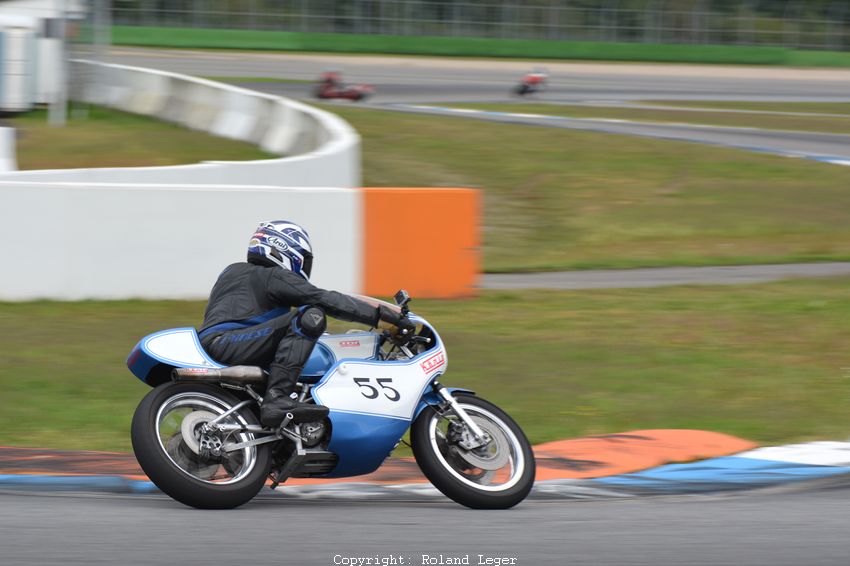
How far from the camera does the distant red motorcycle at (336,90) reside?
30531mm

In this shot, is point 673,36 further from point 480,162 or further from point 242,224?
point 242,224

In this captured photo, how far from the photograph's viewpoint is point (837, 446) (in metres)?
7.10

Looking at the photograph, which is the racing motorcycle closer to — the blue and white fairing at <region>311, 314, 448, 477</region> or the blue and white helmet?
the blue and white fairing at <region>311, 314, 448, 477</region>

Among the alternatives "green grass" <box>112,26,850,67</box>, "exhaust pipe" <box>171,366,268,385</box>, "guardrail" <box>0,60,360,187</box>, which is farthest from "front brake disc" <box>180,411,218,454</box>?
"green grass" <box>112,26,850,67</box>

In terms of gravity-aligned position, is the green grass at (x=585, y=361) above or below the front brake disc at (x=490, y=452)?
below

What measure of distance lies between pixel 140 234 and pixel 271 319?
531 cm

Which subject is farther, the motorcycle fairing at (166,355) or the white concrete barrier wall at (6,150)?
the white concrete barrier wall at (6,150)

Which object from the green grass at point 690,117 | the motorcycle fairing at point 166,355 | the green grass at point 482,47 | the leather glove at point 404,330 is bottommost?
the motorcycle fairing at point 166,355

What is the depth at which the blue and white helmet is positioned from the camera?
19.4 ft

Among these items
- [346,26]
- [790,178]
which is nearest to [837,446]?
[790,178]

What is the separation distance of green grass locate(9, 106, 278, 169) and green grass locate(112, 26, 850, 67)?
22.5 m

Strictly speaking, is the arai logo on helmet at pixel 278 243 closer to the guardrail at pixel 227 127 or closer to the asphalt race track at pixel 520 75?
the guardrail at pixel 227 127

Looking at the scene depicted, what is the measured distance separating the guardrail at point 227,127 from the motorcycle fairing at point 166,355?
676 cm

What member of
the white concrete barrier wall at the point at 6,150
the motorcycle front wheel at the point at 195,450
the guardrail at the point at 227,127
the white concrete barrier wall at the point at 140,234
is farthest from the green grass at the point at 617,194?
the motorcycle front wheel at the point at 195,450
